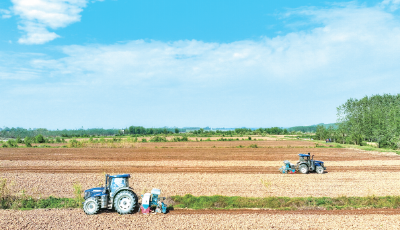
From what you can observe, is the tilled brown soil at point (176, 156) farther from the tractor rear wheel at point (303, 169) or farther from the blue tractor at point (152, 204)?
the blue tractor at point (152, 204)

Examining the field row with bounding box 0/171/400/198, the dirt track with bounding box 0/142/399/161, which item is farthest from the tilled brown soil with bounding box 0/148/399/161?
the field row with bounding box 0/171/400/198

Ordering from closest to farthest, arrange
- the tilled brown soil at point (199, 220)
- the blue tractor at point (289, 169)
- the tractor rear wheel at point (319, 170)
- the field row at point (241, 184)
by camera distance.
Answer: the tilled brown soil at point (199, 220) → the field row at point (241, 184) → the tractor rear wheel at point (319, 170) → the blue tractor at point (289, 169)

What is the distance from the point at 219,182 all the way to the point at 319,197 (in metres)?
7.39

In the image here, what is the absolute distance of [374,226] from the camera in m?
11.4

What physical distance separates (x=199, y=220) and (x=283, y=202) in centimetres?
546

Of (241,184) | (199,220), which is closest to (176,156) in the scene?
(241,184)

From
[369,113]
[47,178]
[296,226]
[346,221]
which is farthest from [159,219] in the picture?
[369,113]

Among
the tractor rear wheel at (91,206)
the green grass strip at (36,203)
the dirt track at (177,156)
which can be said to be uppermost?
the tractor rear wheel at (91,206)

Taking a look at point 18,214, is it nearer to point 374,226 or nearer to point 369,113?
point 374,226

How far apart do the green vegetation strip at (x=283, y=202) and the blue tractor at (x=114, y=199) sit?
9.09 ft

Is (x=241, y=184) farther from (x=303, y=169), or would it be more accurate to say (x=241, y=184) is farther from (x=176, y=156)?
(x=176, y=156)

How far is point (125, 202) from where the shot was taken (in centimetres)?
1252

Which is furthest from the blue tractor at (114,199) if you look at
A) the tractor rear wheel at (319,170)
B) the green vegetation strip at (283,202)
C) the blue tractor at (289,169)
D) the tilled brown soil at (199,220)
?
the tractor rear wheel at (319,170)

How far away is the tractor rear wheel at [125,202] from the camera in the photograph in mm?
12367
